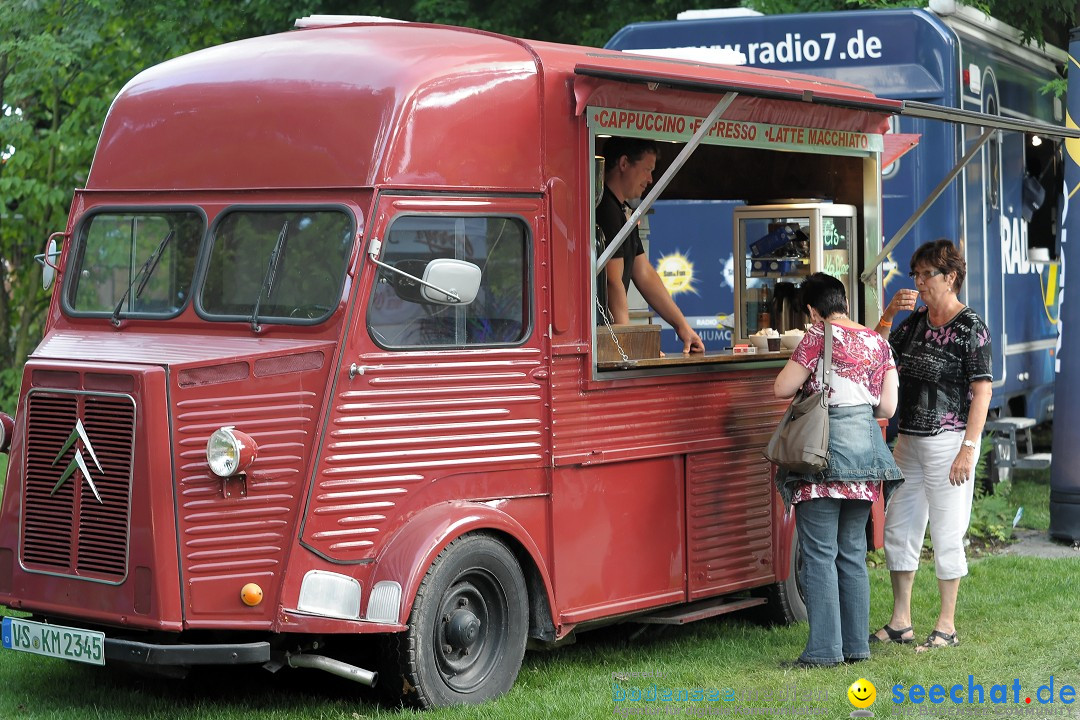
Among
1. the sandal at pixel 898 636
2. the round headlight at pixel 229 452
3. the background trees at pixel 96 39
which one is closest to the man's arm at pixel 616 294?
the sandal at pixel 898 636

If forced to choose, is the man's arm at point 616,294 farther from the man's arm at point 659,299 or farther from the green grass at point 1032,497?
the green grass at point 1032,497

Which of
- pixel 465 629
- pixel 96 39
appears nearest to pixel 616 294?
pixel 465 629

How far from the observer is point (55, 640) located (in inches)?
234

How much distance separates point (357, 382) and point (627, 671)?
2032 millimetres

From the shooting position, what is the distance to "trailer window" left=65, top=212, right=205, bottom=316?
6.52m

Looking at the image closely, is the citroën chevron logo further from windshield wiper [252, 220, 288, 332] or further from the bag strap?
the bag strap

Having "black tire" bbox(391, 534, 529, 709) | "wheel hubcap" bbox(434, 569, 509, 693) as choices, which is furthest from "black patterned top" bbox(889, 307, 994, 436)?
"wheel hubcap" bbox(434, 569, 509, 693)

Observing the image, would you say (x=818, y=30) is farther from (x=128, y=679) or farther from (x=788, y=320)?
(x=128, y=679)

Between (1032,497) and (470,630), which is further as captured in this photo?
(1032,497)

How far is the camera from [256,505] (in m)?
5.84

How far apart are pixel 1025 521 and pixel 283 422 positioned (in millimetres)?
7102

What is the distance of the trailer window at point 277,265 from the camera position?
6105mm

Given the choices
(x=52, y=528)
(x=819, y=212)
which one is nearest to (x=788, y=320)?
(x=819, y=212)

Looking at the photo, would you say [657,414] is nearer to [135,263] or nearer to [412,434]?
[412,434]
